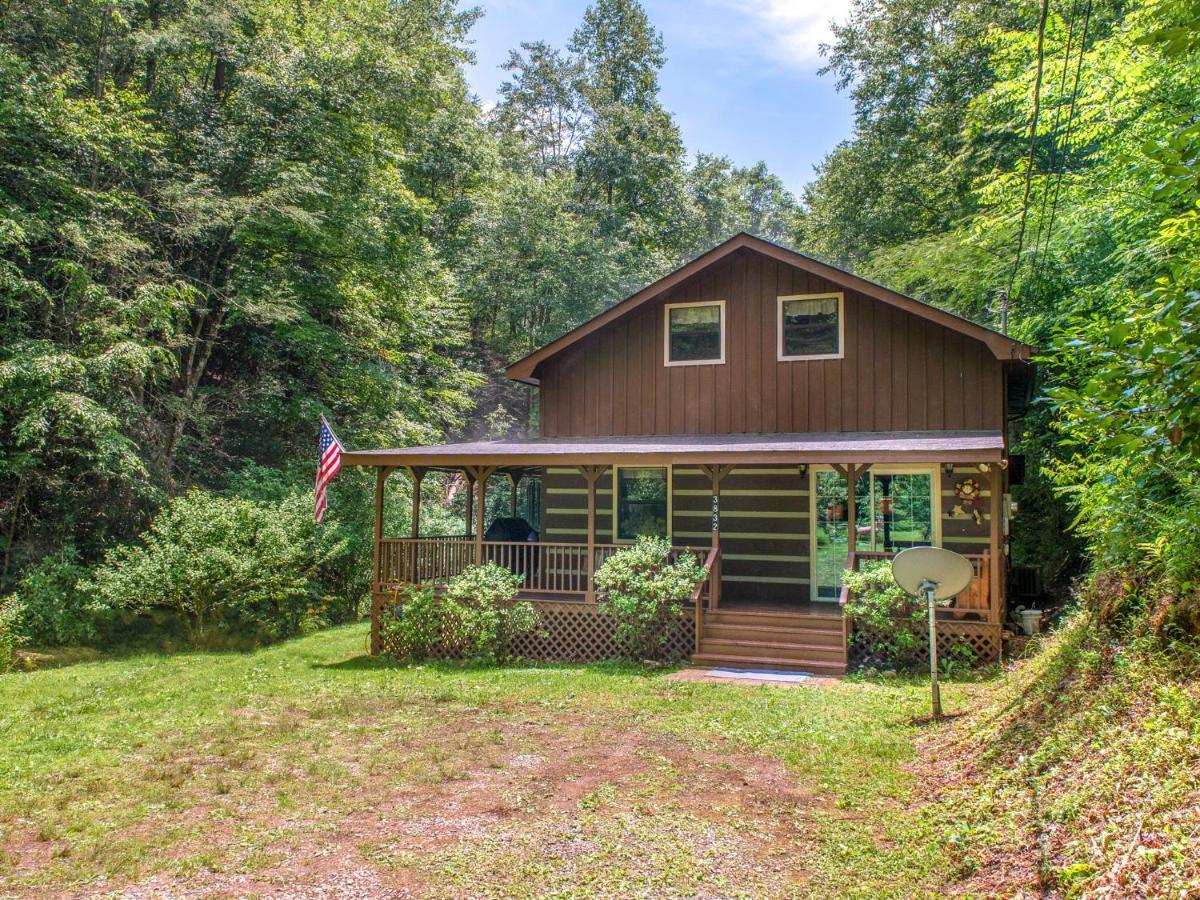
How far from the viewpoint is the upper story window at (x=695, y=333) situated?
44.4 ft

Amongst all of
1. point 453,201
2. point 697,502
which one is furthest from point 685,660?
point 453,201

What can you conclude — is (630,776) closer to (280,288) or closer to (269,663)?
(269,663)

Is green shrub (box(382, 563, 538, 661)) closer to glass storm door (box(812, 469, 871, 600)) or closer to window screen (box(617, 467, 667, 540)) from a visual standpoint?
window screen (box(617, 467, 667, 540))

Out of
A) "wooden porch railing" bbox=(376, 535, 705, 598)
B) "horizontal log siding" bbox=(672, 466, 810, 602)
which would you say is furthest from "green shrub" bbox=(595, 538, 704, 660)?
"horizontal log siding" bbox=(672, 466, 810, 602)

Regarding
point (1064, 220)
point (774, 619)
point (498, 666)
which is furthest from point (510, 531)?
point (1064, 220)

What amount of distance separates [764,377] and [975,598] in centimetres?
484

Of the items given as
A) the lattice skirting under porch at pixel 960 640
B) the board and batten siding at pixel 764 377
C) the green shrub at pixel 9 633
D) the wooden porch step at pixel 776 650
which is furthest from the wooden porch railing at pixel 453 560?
the green shrub at pixel 9 633

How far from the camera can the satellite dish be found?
7340 millimetres

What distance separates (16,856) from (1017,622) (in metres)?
11.7

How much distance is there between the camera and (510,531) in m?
15.0

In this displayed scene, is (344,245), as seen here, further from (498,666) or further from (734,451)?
(734,451)

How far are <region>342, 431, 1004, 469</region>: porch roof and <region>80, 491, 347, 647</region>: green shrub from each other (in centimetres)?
243

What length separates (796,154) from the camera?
99.7 ft

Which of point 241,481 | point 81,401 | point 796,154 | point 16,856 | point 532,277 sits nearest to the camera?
point 16,856
